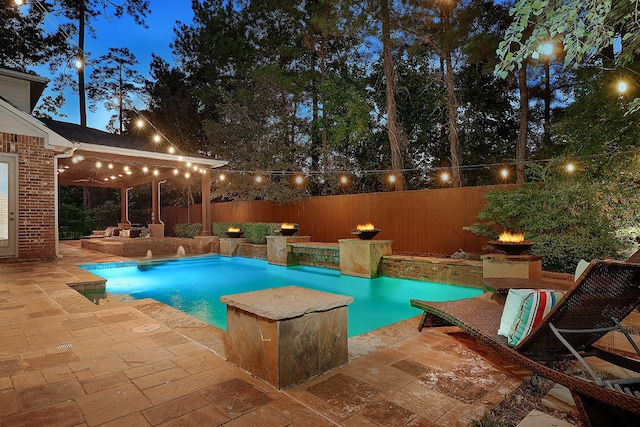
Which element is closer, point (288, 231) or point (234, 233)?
point (288, 231)

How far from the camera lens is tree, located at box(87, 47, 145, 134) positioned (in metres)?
23.9

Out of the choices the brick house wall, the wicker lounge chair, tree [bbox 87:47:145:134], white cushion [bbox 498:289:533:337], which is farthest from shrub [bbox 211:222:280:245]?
tree [bbox 87:47:145:134]

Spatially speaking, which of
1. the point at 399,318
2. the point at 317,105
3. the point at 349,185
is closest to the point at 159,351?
the point at 399,318

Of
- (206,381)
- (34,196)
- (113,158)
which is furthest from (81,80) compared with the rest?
(206,381)

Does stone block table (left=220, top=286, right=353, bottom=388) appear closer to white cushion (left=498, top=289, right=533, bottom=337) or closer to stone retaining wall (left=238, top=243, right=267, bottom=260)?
white cushion (left=498, top=289, right=533, bottom=337)

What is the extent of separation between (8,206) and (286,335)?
29.0ft

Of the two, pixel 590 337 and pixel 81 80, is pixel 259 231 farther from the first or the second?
pixel 81 80

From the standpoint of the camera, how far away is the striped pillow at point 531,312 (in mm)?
2227

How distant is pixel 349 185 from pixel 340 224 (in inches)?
137

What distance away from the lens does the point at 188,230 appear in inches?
675

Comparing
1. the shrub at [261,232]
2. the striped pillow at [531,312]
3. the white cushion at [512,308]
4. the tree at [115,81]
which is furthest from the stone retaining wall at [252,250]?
the tree at [115,81]

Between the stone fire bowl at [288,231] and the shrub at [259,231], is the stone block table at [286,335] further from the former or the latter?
the shrub at [259,231]

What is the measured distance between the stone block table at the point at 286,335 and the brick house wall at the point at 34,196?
816cm

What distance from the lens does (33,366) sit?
8.36 ft
